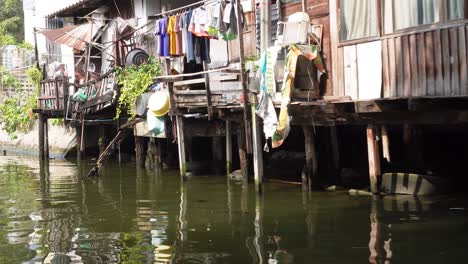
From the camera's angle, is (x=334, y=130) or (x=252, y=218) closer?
(x=252, y=218)

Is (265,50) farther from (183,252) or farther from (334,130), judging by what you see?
(183,252)

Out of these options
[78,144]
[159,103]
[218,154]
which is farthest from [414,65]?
[78,144]

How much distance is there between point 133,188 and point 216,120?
2.97 metres

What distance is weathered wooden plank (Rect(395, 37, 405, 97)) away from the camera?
10320mm

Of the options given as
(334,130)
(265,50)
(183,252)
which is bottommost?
(183,252)

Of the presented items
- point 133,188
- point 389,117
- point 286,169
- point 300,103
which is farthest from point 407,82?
point 133,188

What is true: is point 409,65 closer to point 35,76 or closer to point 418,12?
point 418,12

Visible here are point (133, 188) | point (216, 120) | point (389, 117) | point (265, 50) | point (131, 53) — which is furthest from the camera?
point (131, 53)

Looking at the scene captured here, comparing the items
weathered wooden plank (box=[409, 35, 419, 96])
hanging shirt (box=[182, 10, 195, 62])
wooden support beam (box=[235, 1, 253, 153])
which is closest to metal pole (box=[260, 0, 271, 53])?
wooden support beam (box=[235, 1, 253, 153])

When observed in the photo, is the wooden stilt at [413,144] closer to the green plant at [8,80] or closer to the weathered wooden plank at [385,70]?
the weathered wooden plank at [385,70]

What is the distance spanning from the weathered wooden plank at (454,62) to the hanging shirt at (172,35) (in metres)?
7.82

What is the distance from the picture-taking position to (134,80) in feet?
58.8

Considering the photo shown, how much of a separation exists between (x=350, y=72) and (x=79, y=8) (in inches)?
619

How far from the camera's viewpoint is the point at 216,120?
1639 centimetres
